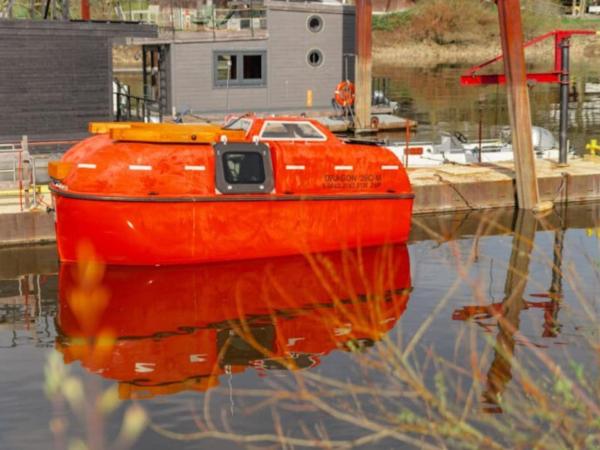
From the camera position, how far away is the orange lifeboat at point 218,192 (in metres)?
16.0

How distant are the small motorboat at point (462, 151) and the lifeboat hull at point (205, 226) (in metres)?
6.48

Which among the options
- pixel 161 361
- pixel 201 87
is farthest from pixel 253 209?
pixel 201 87

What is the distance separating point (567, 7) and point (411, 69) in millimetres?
30341

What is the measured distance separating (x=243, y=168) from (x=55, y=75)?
34.7 ft

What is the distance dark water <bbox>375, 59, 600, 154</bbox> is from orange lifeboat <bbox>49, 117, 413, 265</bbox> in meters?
13.5

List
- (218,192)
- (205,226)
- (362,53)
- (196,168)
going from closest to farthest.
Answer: (196,168) → (218,192) → (205,226) → (362,53)

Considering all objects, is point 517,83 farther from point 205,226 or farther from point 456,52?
point 456,52

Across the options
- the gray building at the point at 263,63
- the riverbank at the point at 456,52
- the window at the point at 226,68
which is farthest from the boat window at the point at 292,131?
the riverbank at the point at 456,52

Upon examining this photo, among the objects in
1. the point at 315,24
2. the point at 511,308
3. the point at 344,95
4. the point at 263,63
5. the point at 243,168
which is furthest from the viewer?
the point at 344,95

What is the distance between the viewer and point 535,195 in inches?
826

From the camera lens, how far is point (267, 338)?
536 inches

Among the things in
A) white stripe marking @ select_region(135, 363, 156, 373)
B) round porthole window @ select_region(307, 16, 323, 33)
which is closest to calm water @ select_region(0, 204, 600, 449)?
white stripe marking @ select_region(135, 363, 156, 373)

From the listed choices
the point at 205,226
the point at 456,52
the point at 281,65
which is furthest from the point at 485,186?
the point at 456,52

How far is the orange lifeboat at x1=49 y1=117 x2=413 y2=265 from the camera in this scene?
52.3 ft
